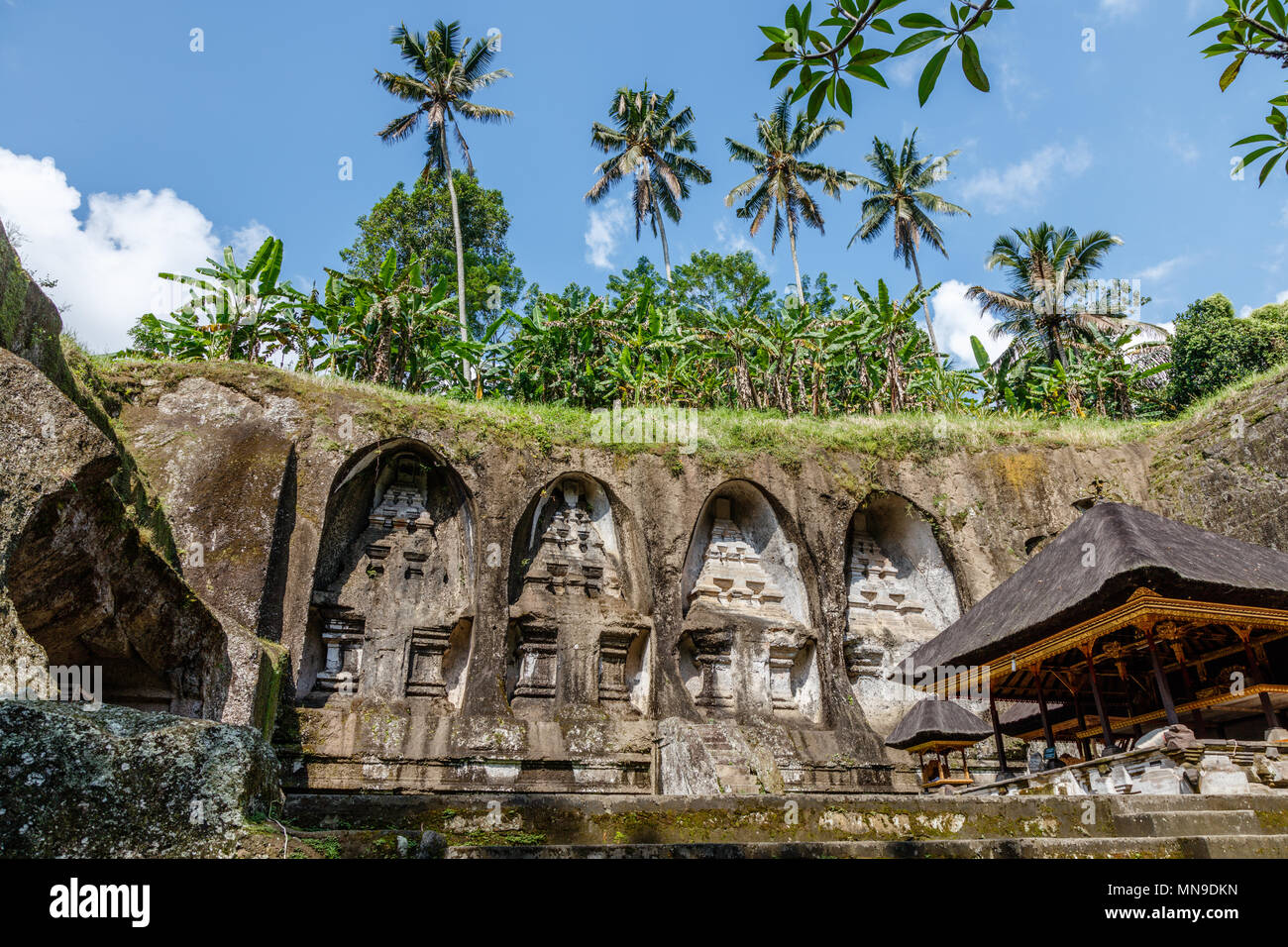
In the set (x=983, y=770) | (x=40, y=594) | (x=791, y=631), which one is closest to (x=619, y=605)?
(x=791, y=631)

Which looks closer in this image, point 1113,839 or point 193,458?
point 1113,839

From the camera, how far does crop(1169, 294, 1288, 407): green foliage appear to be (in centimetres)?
2222

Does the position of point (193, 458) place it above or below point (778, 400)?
below

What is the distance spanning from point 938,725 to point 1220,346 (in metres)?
17.6

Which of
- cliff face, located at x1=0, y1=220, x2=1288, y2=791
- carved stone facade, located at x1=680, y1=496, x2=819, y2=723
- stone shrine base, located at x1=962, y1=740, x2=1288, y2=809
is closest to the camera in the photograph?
stone shrine base, located at x1=962, y1=740, x2=1288, y2=809

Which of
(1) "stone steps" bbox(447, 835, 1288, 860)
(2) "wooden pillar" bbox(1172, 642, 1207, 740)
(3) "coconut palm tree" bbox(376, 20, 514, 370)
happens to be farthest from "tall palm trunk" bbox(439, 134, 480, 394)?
(1) "stone steps" bbox(447, 835, 1288, 860)

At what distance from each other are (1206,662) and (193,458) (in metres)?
12.5

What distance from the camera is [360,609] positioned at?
12.2 metres

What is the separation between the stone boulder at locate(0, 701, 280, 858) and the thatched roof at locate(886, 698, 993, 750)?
31.6 ft

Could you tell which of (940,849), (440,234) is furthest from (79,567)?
(440,234)

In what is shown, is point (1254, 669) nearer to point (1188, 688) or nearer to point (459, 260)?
point (1188, 688)

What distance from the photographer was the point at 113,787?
2697 mm

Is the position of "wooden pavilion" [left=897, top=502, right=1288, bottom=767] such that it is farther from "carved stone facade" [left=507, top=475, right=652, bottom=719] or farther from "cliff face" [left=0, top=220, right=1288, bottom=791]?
"carved stone facade" [left=507, top=475, right=652, bottom=719]

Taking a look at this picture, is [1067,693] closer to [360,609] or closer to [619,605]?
[619,605]
